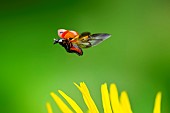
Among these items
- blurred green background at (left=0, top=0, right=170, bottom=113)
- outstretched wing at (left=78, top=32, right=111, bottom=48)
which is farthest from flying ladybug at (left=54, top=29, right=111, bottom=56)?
blurred green background at (left=0, top=0, right=170, bottom=113)

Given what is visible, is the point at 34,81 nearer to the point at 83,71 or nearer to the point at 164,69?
the point at 83,71

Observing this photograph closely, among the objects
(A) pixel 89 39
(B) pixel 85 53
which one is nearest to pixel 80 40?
(A) pixel 89 39

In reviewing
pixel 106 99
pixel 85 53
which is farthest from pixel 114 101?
pixel 85 53

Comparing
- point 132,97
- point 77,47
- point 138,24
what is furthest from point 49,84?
point 77,47

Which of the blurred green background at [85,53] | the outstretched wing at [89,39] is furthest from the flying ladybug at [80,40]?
the blurred green background at [85,53]

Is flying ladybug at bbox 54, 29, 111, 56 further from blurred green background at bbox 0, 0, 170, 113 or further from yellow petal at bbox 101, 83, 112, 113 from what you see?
blurred green background at bbox 0, 0, 170, 113

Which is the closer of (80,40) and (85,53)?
(80,40)

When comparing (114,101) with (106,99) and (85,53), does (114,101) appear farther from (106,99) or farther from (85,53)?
(85,53)

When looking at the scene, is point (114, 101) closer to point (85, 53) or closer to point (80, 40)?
point (80, 40)
